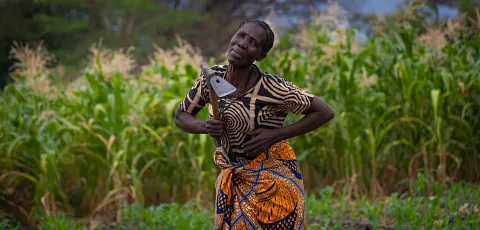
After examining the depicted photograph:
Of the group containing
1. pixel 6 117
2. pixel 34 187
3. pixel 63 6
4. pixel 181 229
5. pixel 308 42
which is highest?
pixel 63 6

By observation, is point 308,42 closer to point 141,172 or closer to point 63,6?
point 141,172

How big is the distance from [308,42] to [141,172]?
232 cm

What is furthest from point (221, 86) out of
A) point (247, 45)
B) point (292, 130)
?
point (292, 130)

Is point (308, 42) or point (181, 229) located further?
point (308, 42)

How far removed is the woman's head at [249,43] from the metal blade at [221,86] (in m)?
0.18

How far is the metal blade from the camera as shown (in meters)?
2.66

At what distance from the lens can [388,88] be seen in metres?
6.86

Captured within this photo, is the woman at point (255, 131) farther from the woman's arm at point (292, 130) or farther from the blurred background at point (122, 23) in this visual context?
the blurred background at point (122, 23)

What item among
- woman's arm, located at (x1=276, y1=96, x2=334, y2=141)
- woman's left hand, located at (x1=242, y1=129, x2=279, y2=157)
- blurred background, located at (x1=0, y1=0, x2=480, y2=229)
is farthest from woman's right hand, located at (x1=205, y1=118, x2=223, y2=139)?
blurred background, located at (x1=0, y1=0, x2=480, y2=229)

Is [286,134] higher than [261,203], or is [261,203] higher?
[286,134]

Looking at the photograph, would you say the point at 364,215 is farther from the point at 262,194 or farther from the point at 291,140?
the point at 262,194

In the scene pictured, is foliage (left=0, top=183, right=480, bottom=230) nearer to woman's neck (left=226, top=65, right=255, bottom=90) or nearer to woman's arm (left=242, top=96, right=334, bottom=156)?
woman's arm (left=242, top=96, right=334, bottom=156)

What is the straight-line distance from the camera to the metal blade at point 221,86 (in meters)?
2.66

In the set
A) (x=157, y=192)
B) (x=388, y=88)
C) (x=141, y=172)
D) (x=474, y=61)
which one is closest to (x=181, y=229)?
(x=141, y=172)
